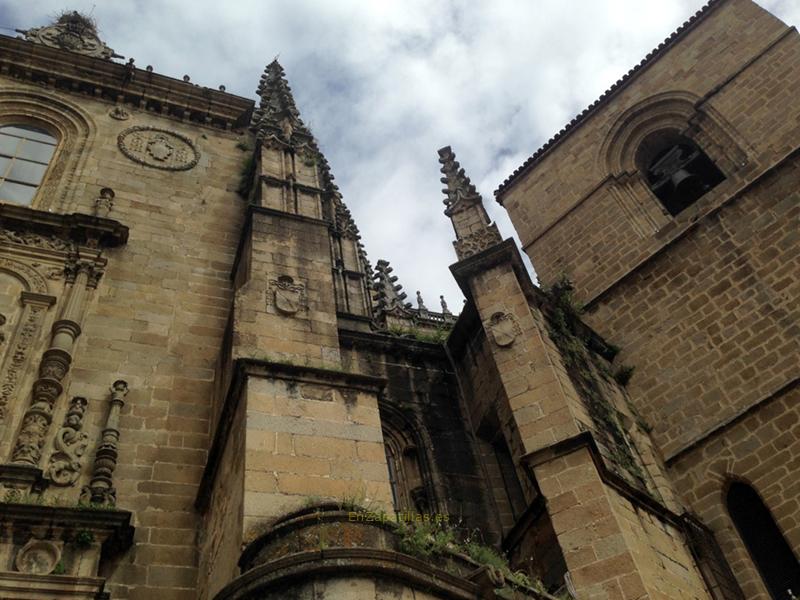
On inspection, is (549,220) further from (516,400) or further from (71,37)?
(71,37)

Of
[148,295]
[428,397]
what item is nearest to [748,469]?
[428,397]

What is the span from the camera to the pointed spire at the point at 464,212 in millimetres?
11054

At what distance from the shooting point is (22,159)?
1220cm

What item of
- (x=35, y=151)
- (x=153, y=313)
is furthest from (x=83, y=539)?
(x=35, y=151)

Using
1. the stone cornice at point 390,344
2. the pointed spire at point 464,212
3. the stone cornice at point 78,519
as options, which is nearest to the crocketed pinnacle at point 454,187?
the pointed spire at point 464,212

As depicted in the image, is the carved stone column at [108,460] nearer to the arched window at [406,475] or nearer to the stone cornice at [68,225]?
the stone cornice at [68,225]

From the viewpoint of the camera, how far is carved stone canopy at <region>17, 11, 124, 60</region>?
50.9 ft

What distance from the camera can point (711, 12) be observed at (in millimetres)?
15961

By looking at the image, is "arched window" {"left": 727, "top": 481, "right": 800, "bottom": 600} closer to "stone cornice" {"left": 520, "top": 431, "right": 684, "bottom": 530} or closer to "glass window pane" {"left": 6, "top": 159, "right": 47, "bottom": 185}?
"stone cornice" {"left": 520, "top": 431, "right": 684, "bottom": 530}

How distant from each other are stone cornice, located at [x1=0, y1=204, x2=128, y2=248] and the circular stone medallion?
2472 millimetres

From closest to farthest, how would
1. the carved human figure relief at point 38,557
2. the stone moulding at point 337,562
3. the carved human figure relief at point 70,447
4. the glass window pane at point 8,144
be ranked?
the stone moulding at point 337,562 → the carved human figure relief at point 38,557 → the carved human figure relief at point 70,447 → the glass window pane at point 8,144

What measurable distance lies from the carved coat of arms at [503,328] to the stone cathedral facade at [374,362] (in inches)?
1.3

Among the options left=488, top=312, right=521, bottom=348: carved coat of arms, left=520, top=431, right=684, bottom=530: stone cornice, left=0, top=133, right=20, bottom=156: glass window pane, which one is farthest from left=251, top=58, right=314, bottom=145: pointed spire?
left=520, top=431, right=684, bottom=530: stone cornice

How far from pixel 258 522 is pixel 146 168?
26.7 feet
